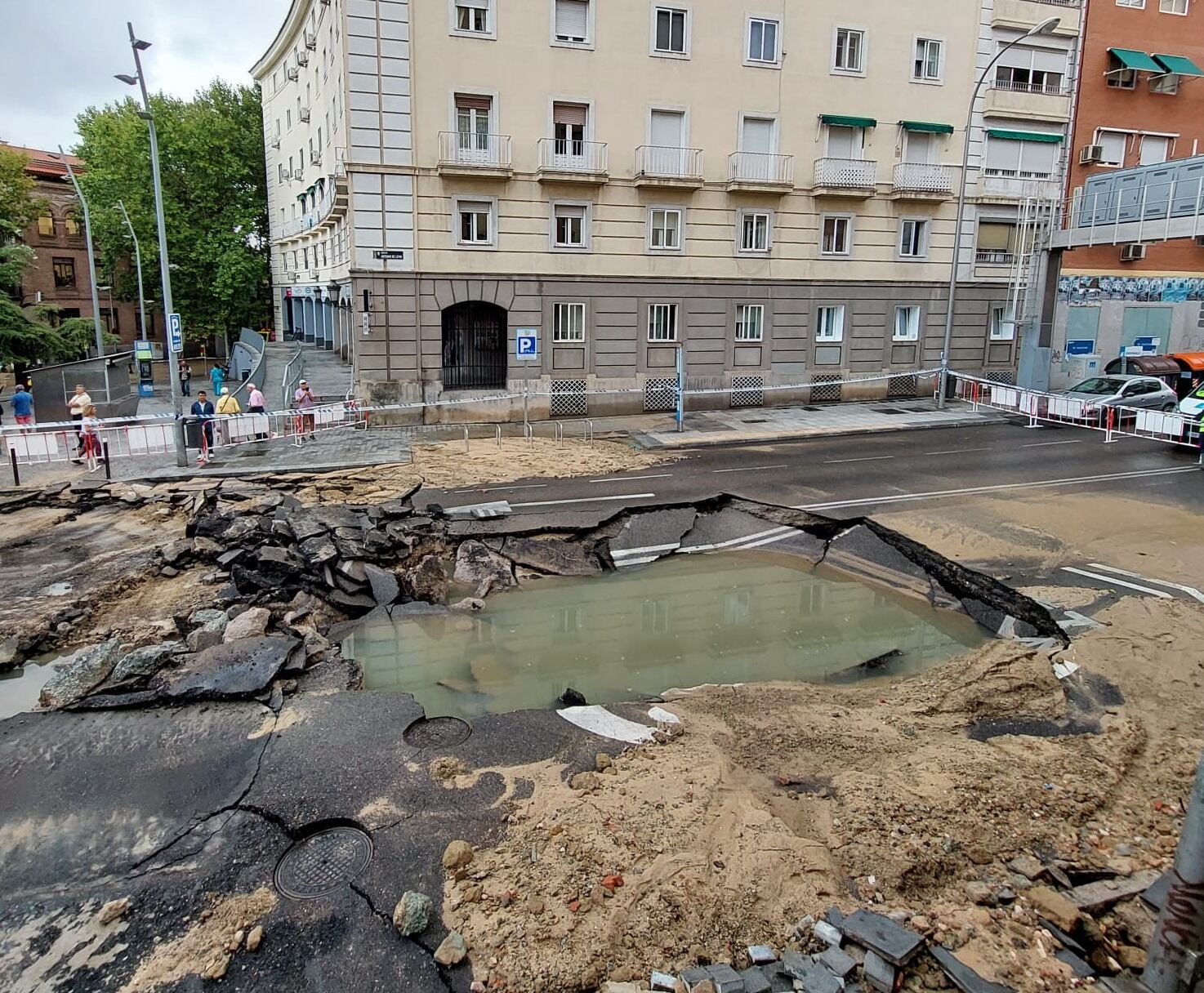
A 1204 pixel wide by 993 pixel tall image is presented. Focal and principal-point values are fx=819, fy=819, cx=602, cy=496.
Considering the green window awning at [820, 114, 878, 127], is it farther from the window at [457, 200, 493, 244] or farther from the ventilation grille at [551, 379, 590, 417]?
the ventilation grille at [551, 379, 590, 417]

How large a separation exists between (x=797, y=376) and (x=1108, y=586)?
18.6 metres

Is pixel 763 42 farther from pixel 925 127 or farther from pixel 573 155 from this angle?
pixel 573 155

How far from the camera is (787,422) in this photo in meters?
25.3

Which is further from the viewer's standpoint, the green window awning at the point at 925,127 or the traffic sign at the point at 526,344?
the green window awning at the point at 925,127

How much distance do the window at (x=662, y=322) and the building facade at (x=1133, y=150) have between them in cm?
1483

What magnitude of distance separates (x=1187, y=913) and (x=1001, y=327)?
30.5 meters

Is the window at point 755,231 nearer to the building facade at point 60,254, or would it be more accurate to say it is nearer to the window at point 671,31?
the window at point 671,31

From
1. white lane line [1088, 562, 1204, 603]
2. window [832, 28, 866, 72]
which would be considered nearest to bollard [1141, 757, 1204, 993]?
white lane line [1088, 562, 1204, 603]

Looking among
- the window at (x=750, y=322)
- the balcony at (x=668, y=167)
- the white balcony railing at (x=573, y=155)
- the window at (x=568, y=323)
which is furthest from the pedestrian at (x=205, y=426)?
the window at (x=750, y=322)

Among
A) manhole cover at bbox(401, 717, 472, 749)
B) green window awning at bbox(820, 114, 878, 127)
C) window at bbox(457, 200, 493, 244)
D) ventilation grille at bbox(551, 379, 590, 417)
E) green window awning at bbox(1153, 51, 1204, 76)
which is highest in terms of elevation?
green window awning at bbox(1153, 51, 1204, 76)

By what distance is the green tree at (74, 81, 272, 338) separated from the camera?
42.9 m

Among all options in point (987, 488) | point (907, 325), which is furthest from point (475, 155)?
point (987, 488)

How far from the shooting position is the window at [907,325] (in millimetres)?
29734

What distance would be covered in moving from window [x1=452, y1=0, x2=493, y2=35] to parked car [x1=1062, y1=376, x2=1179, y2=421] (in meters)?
20.6
